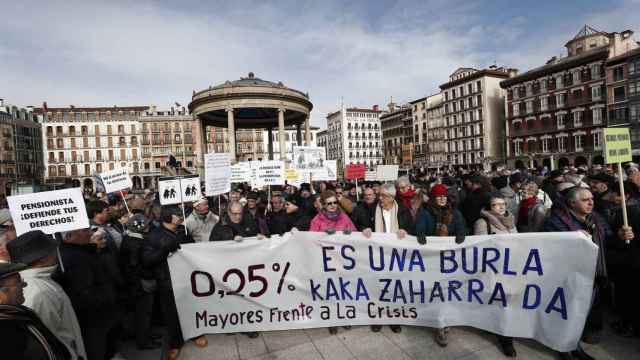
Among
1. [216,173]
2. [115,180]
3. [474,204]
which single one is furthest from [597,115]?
[115,180]

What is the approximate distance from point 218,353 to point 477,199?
5350 mm

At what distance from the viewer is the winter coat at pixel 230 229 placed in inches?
184

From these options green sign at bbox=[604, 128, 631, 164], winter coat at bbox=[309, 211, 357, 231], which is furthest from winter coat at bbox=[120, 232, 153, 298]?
green sign at bbox=[604, 128, 631, 164]

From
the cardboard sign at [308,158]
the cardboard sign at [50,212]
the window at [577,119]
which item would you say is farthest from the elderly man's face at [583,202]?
the window at [577,119]

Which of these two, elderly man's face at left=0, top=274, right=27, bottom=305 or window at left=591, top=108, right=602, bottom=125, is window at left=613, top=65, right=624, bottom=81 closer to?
window at left=591, top=108, right=602, bottom=125

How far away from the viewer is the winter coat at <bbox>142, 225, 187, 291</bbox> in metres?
3.94

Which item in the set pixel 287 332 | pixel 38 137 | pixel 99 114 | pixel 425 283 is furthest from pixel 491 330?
pixel 38 137

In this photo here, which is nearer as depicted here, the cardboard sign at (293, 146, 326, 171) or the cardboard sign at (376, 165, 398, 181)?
the cardboard sign at (293, 146, 326, 171)

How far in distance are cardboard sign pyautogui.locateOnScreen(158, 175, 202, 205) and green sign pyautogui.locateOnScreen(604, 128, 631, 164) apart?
6651 mm

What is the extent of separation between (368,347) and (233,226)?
2.50 metres

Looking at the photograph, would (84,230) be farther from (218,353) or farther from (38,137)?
(38,137)

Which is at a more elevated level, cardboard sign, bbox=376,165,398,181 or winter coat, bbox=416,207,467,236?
cardboard sign, bbox=376,165,398,181

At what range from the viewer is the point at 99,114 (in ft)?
243

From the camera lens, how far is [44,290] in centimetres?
241
